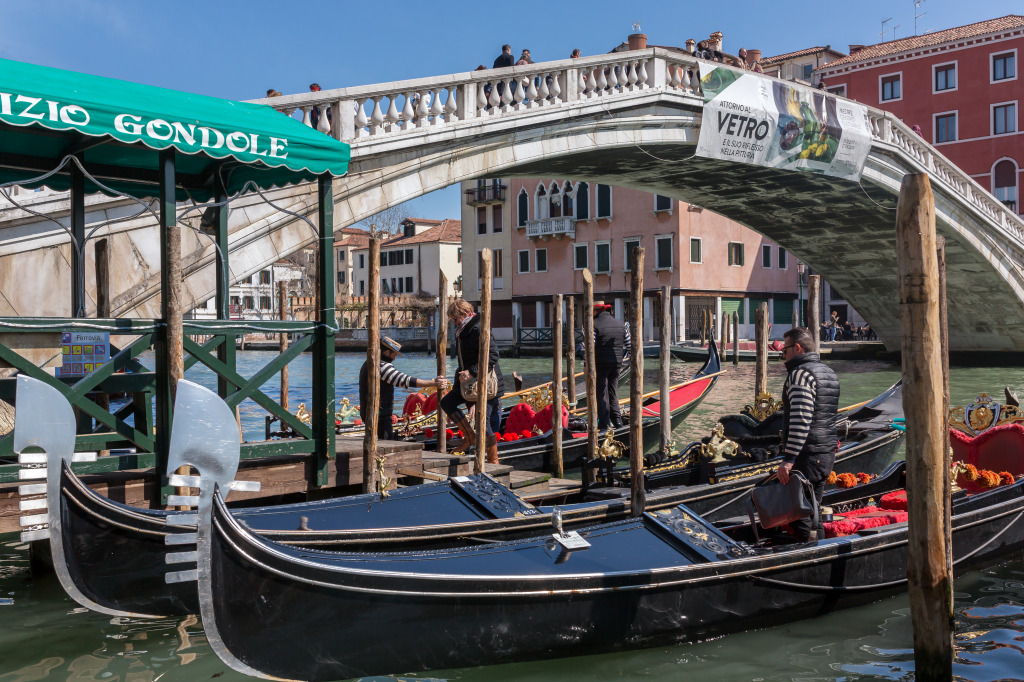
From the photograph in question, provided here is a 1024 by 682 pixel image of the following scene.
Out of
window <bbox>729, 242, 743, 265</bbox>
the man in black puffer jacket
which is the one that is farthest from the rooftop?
the man in black puffer jacket

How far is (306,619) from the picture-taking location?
284 centimetres

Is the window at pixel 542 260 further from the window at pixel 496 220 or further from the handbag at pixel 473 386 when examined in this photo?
the handbag at pixel 473 386

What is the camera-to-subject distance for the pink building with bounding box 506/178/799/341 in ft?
76.0

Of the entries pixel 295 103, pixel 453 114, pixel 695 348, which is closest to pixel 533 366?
pixel 695 348

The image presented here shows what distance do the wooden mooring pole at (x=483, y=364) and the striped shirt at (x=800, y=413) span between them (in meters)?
2.14

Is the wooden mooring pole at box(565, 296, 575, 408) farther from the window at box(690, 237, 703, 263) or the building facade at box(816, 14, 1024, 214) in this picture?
the building facade at box(816, 14, 1024, 214)

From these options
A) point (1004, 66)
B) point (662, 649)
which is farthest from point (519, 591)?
point (1004, 66)

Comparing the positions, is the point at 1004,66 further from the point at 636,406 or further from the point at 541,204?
the point at 636,406

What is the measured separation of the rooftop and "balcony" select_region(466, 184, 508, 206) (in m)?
8.98

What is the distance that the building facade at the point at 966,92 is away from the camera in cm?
2167

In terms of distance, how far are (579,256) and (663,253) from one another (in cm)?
248

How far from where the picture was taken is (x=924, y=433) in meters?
3.09

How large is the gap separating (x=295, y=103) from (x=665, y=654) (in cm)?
507

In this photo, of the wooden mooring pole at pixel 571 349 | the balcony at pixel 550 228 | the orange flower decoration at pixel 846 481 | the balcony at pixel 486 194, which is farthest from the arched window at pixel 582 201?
the orange flower decoration at pixel 846 481
